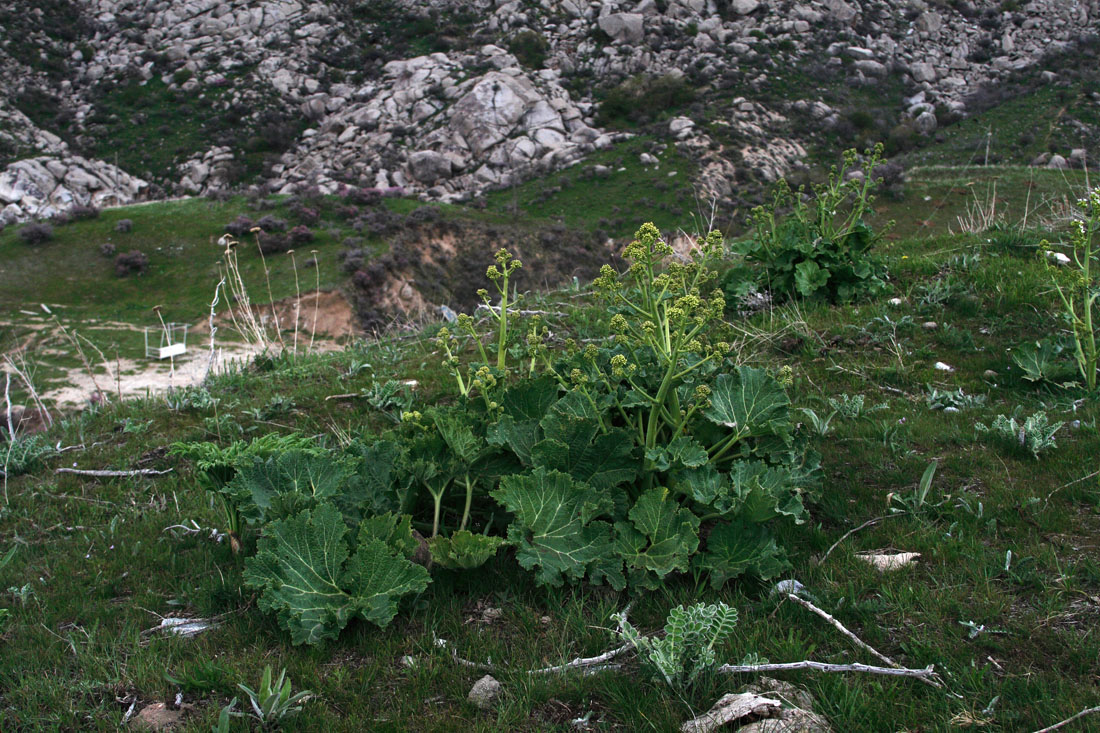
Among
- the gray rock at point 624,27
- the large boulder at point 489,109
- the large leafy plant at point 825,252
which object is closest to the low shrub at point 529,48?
the large boulder at point 489,109

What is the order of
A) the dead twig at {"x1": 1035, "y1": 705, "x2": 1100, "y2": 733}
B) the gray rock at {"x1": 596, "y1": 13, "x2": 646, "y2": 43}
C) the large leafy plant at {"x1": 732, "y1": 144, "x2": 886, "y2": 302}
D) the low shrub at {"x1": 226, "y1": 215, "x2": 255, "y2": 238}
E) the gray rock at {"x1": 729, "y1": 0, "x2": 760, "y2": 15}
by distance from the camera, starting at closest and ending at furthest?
the dead twig at {"x1": 1035, "y1": 705, "x2": 1100, "y2": 733} < the large leafy plant at {"x1": 732, "y1": 144, "x2": 886, "y2": 302} < the low shrub at {"x1": 226, "y1": 215, "x2": 255, "y2": 238} < the gray rock at {"x1": 596, "y1": 13, "x2": 646, "y2": 43} < the gray rock at {"x1": 729, "y1": 0, "x2": 760, "y2": 15}

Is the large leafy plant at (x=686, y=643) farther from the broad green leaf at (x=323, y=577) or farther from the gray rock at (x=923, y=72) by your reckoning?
the gray rock at (x=923, y=72)

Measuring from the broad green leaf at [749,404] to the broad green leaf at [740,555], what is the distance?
44 cm

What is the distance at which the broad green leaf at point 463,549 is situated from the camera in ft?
8.04

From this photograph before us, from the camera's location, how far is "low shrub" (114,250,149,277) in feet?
77.9

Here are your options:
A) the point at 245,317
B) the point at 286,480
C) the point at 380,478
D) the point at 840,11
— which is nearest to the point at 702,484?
the point at 380,478

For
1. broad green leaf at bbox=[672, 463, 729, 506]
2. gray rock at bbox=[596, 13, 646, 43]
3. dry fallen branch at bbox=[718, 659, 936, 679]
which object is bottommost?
dry fallen branch at bbox=[718, 659, 936, 679]

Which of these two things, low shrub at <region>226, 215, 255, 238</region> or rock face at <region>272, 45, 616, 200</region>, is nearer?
low shrub at <region>226, 215, 255, 238</region>

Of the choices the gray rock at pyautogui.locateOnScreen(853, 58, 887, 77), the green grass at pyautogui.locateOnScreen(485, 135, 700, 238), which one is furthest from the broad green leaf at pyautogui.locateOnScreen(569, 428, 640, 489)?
the gray rock at pyautogui.locateOnScreen(853, 58, 887, 77)

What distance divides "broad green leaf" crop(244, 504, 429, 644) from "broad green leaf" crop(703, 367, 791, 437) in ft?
4.59

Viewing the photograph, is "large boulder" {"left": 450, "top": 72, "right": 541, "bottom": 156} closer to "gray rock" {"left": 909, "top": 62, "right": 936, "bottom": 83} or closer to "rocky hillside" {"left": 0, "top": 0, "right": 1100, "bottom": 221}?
"rocky hillside" {"left": 0, "top": 0, "right": 1100, "bottom": 221}

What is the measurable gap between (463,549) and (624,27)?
48.4 meters

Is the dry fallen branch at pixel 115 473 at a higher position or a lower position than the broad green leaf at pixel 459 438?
lower

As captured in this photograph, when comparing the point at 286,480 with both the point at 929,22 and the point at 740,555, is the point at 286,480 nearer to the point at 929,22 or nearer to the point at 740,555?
the point at 740,555
